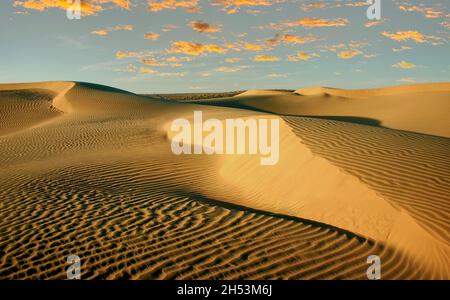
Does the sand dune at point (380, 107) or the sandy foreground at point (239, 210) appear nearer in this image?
the sandy foreground at point (239, 210)

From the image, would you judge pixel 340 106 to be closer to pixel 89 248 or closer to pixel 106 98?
pixel 106 98

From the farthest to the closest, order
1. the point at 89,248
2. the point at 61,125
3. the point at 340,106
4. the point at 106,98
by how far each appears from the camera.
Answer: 1. the point at 340,106
2. the point at 106,98
3. the point at 61,125
4. the point at 89,248

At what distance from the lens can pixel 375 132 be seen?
11.4m

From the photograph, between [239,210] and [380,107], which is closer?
[239,210]

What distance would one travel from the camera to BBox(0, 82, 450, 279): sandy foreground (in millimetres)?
4883

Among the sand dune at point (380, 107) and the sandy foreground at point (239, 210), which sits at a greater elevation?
the sand dune at point (380, 107)

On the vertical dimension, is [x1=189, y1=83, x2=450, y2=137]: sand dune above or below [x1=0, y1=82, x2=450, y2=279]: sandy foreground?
above

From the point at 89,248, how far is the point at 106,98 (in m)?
31.1

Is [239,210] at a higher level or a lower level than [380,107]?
lower

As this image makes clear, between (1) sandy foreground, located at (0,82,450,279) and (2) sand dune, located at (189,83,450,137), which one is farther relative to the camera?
(2) sand dune, located at (189,83,450,137)

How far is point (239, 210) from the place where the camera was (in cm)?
722

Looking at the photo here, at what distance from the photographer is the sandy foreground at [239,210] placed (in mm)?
4883

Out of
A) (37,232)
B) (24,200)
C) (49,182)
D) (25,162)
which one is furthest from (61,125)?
(37,232)

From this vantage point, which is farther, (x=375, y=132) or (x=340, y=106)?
(x=340, y=106)
